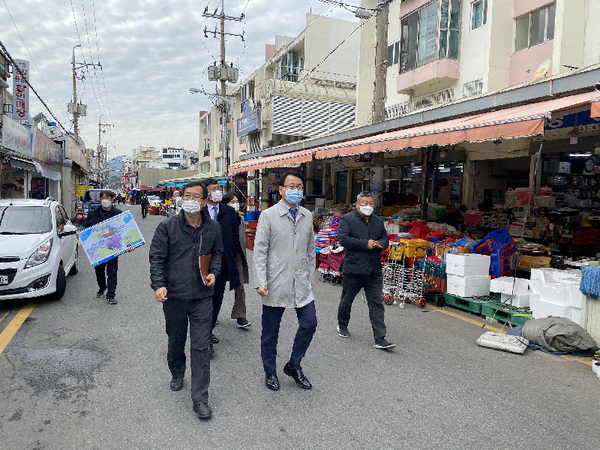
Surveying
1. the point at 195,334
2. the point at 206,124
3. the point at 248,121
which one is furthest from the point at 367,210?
the point at 206,124

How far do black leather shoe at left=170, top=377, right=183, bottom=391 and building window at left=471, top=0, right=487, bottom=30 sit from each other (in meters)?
17.1

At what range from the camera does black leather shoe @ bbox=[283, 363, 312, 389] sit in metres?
4.01

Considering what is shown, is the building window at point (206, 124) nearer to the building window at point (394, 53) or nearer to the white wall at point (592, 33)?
the building window at point (394, 53)

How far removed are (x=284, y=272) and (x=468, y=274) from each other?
4.09 metres

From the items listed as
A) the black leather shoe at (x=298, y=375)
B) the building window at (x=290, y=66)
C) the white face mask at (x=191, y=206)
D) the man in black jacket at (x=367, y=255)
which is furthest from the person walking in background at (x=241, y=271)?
the building window at (x=290, y=66)

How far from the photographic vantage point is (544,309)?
573 centimetres

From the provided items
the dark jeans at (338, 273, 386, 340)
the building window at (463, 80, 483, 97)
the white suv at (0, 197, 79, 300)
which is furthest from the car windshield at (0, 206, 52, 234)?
the building window at (463, 80, 483, 97)

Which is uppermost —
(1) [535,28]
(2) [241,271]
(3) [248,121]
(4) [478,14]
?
(4) [478,14]

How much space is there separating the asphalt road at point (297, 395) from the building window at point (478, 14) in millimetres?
14652

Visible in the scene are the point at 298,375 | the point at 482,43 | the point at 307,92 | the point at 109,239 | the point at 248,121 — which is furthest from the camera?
the point at 248,121

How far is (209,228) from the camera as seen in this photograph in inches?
147

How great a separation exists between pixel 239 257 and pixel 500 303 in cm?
400

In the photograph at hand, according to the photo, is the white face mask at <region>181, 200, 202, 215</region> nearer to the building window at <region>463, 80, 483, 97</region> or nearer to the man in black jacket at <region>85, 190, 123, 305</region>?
the man in black jacket at <region>85, 190, 123, 305</region>

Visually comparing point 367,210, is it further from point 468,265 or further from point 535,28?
point 535,28
